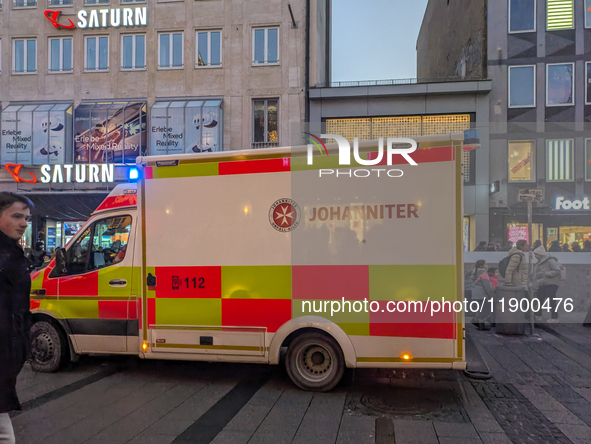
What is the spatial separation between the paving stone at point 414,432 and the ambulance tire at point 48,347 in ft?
14.6

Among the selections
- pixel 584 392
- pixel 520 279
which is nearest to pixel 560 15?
pixel 520 279

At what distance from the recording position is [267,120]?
1908 centimetres

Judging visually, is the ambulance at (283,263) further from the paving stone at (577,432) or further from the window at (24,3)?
the window at (24,3)

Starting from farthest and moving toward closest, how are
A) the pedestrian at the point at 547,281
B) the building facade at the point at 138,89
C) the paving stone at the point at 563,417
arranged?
the building facade at the point at 138,89 < the pedestrian at the point at 547,281 < the paving stone at the point at 563,417

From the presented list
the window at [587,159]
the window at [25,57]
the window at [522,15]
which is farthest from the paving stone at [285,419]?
the window at [25,57]

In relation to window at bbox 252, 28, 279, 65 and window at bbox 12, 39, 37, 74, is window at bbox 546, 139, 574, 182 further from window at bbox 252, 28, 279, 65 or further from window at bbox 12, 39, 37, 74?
window at bbox 12, 39, 37, 74

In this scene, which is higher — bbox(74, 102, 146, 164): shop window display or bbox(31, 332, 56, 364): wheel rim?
bbox(74, 102, 146, 164): shop window display

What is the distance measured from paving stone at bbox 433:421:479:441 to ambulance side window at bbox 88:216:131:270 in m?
4.16

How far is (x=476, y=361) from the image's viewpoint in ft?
16.0

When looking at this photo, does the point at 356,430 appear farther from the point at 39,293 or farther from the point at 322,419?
the point at 39,293

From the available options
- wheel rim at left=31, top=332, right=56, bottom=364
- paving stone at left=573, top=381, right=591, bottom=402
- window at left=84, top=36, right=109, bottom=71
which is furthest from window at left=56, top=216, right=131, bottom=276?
window at left=84, top=36, right=109, bottom=71

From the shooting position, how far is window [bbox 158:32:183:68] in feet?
63.7

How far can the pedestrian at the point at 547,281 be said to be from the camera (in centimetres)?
931

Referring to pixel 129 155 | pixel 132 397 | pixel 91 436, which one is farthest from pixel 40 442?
pixel 129 155
